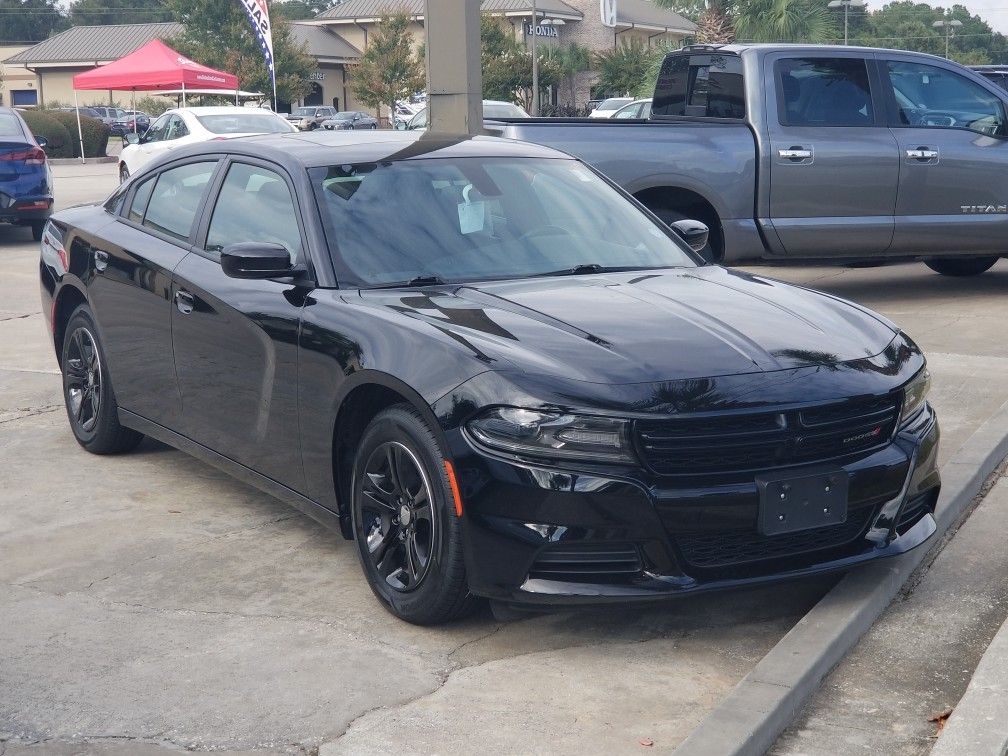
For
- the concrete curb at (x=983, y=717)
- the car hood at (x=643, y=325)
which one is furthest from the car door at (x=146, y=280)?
the concrete curb at (x=983, y=717)

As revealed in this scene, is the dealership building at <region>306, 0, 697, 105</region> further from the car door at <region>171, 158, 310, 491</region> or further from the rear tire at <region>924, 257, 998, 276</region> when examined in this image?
the car door at <region>171, 158, 310, 491</region>

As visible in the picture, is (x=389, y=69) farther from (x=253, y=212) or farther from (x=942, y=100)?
(x=253, y=212)

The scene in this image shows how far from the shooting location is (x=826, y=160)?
32.9ft

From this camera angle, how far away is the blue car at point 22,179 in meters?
15.7

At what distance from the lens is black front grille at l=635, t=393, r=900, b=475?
3771 mm

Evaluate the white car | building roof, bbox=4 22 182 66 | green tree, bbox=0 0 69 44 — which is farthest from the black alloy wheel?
green tree, bbox=0 0 69 44

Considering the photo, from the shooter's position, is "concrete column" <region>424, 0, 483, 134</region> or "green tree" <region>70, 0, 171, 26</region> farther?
"green tree" <region>70, 0, 171, 26</region>

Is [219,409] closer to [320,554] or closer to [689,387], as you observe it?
[320,554]

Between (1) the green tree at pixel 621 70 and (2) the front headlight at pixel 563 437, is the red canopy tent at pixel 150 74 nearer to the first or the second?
(1) the green tree at pixel 621 70

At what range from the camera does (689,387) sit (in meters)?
3.85

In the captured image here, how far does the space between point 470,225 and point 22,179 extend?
482 inches

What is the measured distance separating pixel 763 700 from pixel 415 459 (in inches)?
49.1

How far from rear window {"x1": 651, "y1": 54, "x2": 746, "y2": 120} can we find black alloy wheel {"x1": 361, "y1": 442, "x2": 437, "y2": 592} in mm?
6724

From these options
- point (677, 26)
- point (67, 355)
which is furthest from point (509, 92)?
point (67, 355)
